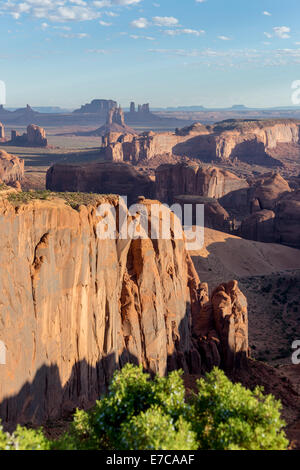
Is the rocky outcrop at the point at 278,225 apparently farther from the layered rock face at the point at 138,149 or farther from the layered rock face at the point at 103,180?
the layered rock face at the point at 138,149

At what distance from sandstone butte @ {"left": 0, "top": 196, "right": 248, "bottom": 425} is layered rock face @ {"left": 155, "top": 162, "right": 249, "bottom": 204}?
202 feet

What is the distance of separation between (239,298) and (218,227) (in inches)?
1601

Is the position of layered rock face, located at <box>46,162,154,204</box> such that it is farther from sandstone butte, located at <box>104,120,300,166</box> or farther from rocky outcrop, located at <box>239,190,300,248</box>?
sandstone butte, located at <box>104,120,300,166</box>

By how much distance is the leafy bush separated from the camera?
42.1ft

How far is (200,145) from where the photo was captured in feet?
528

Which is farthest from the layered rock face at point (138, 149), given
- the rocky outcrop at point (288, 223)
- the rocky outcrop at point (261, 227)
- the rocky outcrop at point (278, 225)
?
the rocky outcrop at point (288, 223)

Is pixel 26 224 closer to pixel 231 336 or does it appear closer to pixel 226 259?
pixel 231 336

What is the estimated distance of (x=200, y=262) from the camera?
51.6 m

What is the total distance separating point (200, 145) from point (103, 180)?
241 ft

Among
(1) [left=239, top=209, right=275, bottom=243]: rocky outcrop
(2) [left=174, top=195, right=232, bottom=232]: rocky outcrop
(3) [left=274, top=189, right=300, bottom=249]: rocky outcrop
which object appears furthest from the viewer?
(2) [left=174, top=195, right=232, bottom=232]: rocky outcrop

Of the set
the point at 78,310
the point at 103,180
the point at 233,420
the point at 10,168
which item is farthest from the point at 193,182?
the point at 233,420

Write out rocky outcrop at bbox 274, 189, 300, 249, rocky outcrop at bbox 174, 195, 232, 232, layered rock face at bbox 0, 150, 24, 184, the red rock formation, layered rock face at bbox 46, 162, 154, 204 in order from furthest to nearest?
the red rock formation, layered rock face at bbox 0, 150, 24, 184, layered rock face at bbox 46, 162, 154, 204, rocky outcrop at bbox 174, 195, 232, 232, rocky outcrop at bbox 274, 189, 300, 249

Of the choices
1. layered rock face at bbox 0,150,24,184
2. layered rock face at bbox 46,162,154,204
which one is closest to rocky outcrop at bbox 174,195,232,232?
layered rock face at bbox 46,162,154,204

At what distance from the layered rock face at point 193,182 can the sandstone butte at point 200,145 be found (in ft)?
186
